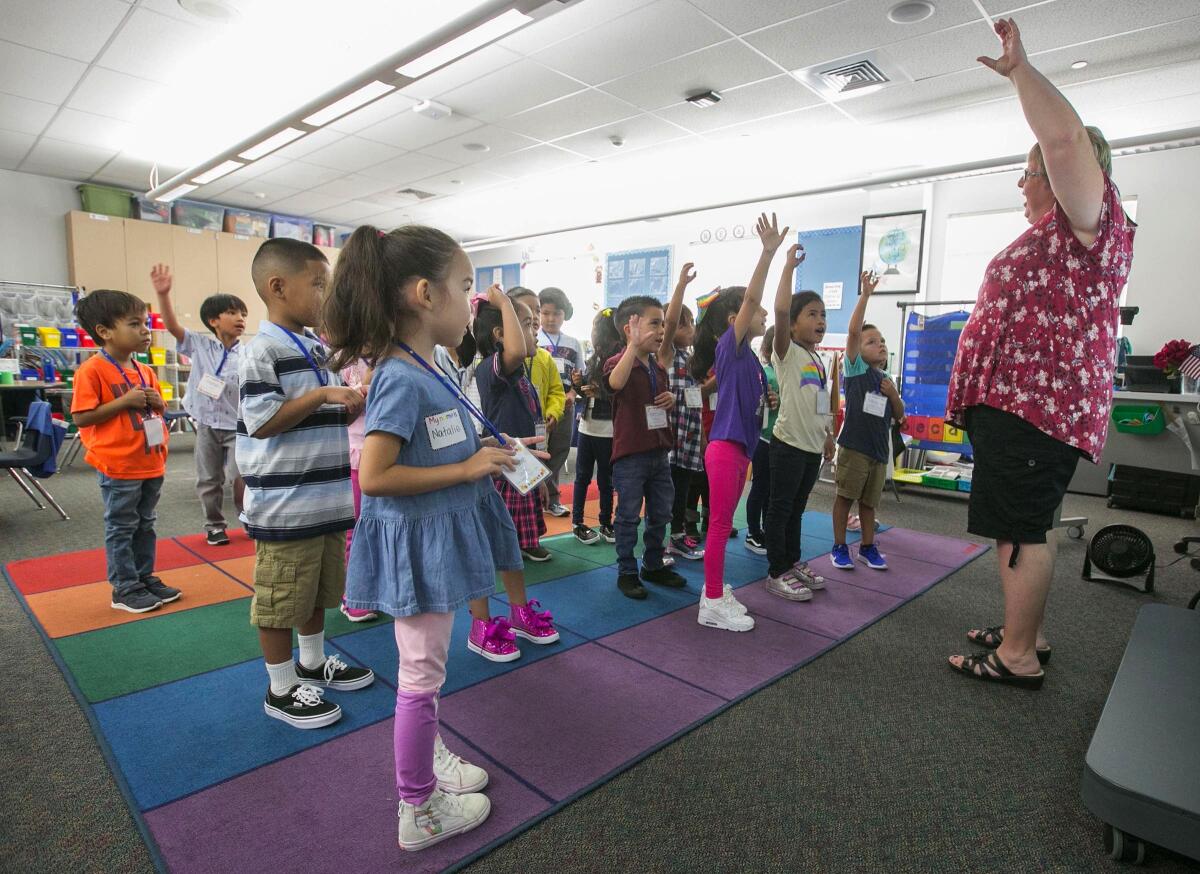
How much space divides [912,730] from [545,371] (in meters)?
2.44

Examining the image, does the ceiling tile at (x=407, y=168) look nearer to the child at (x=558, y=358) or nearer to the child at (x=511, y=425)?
the child at (x=558, y=358)

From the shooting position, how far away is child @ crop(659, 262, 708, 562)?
10.7ft

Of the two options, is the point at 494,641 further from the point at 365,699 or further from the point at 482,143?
the point at 482,143

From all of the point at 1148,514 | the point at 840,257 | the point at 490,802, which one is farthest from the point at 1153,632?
the point at 840,257

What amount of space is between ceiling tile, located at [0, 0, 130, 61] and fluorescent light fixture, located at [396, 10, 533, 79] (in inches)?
67.4

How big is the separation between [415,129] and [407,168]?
1.28 metres

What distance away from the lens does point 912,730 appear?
1815 mm

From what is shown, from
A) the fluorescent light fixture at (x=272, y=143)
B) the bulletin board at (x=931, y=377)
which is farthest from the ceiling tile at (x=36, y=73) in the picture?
the bulletin board at (x=931, y=377)

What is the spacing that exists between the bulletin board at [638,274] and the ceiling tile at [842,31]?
4571 mm

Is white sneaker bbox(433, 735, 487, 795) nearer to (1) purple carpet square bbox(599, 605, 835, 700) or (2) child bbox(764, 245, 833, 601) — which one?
(1) purple carpet square bbox(599, 605, 835, 700)

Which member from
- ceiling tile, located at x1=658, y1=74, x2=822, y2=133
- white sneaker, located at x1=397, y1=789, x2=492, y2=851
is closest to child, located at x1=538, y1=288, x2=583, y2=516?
ceiling tile, located at x1=658, y1=74, x2=822, y2=133

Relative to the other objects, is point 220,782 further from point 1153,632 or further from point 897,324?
point 897,324

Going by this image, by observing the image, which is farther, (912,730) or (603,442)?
(603,442)

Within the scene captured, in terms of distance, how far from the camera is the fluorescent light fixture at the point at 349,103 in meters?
4.29
